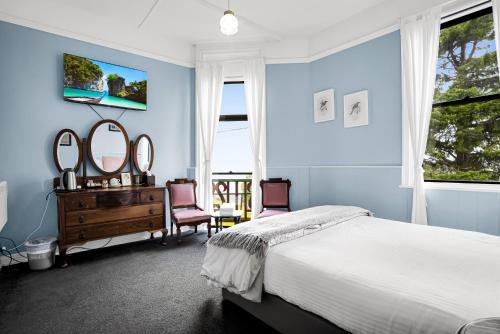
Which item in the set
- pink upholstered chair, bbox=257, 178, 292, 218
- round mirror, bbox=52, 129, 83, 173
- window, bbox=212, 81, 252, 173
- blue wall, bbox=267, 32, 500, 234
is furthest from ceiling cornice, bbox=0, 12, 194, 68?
pink upholstered chair, bbox=257, 178, 292, 218

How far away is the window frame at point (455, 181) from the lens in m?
2.77

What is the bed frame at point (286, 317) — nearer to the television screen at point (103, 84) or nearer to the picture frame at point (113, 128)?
the picture frame at point (113, 128)

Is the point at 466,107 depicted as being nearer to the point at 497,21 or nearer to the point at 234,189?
the point at 497,21

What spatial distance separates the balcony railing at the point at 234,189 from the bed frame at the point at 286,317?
10.5 feet

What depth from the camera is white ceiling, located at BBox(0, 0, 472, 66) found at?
339cm

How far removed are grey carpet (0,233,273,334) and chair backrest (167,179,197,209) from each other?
997mm

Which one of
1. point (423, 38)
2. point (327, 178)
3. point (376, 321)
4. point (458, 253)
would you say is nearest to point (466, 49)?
point (423, 38)

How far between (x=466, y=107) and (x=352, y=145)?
1349 mm

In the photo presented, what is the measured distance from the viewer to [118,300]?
231 cm

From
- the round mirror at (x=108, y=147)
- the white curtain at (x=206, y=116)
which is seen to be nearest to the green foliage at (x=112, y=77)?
the round mirror at (x=108, y=147)

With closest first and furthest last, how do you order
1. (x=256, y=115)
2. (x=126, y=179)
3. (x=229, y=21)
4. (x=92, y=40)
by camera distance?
(x=229, y=21) < (x=92, y=40) < (x=126, y=179) < (x=256, y=115)

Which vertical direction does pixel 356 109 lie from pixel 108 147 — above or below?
above

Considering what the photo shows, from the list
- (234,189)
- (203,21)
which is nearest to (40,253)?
(234,189)

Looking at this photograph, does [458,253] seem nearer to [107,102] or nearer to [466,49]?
[466,49]
